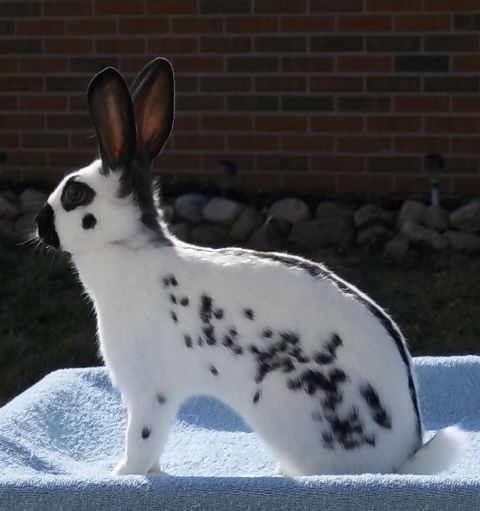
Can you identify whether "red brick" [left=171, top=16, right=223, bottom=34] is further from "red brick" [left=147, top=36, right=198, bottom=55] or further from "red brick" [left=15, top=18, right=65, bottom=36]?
"red brick" [left=15, top=18, right=65, bottom=36]

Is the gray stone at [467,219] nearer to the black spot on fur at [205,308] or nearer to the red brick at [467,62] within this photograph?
the red brick at [467,62]

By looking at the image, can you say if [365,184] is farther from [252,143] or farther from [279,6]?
[279,6]

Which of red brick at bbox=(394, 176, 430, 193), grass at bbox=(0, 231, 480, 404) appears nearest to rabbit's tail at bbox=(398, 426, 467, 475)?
grass at bbox=(0, 231, 480, 404)

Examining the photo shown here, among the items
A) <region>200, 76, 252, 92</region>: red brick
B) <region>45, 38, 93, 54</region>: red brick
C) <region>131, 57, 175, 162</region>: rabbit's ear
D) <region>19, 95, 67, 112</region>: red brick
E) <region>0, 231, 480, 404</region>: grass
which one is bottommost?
<region>0, 231, 480, 404</region>: grass

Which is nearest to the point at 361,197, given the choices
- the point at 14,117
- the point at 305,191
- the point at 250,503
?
the point at 305,191

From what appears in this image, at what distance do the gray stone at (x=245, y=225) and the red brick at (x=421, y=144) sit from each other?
779mm

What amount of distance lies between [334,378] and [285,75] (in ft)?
11.6

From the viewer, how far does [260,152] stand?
5.62 m

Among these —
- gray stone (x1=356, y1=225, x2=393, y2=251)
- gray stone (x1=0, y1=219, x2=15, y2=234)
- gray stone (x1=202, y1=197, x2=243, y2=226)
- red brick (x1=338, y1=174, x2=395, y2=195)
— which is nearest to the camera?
gray stone (x1=356, y1=225, x2=393, y2=251)

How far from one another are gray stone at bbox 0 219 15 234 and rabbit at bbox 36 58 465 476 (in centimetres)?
309

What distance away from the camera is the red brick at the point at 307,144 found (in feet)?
18.2

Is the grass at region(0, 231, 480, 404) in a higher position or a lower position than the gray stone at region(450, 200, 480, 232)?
lower

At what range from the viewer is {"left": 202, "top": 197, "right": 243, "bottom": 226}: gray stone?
5.31 meters

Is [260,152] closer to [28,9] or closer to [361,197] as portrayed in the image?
[361,197]
